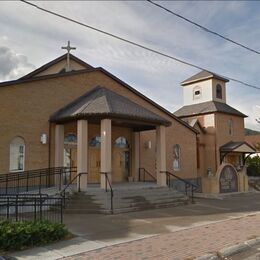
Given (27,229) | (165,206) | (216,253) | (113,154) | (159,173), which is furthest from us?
(113,154)

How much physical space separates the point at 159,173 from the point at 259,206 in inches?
205

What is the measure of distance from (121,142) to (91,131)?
245 centimetres

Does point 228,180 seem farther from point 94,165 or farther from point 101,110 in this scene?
point 101,110

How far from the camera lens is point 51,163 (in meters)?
19.2

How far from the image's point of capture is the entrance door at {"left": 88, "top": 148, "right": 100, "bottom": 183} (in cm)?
2105

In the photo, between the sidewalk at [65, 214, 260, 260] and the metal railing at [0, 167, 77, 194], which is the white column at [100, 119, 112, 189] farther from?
the sidewalk at [65, 214, 260, 260]

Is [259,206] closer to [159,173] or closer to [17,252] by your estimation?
[159,173]

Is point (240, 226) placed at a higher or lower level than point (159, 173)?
lower

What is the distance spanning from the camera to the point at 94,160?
838 inches

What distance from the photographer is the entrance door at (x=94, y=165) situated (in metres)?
21.0

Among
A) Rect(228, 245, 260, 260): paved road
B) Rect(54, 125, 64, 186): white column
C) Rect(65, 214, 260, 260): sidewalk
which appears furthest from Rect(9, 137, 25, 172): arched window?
Rect(228, 245, 260, 260): paved road

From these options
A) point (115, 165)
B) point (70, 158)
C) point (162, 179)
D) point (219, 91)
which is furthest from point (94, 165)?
point (219, 91)

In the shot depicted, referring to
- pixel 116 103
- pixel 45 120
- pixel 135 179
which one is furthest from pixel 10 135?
pixel 135 179

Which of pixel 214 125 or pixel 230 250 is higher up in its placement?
pixel 214 125
